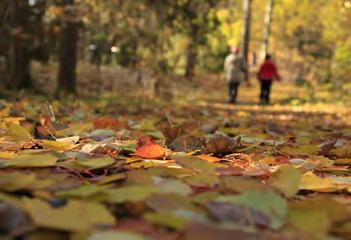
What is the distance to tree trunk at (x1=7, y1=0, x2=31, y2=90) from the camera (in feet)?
36.4

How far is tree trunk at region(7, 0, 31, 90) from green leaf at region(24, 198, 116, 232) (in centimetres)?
1024

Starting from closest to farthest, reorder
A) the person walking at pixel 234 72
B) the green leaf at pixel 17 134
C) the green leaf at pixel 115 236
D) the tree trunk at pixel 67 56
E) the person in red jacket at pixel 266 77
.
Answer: the green leaf at pixel 115 236
the green leaf at pixel 17 134
the tree trunk at pixel 67 56
the person walking at pixel 234 72
the person in red jacket at pixel 266 77

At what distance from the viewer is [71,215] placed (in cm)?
101

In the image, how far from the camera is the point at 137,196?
3.83ft

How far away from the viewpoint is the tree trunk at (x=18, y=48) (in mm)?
11102

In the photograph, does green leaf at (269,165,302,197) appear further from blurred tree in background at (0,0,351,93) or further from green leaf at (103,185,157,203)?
blurred tree in background at (0,0,351,93)

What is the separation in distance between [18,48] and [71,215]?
Result: 433 inches

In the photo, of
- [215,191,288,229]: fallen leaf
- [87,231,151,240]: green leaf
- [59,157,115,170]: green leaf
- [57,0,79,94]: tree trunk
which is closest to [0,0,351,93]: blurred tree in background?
[57,0,79,94]: tree trunk

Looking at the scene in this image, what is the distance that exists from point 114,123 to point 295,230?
2.74m

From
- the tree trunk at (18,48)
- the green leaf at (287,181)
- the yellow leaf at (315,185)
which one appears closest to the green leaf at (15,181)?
the green leaf at (287,181)

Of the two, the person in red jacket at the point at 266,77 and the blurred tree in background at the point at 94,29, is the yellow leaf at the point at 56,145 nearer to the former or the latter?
the blurred tree in background at the point at 94,29

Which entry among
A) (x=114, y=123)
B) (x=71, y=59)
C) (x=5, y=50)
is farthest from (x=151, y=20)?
(x=114, y=123)

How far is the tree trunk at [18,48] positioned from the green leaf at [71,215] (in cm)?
1024

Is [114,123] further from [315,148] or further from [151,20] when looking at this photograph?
[151,20]
